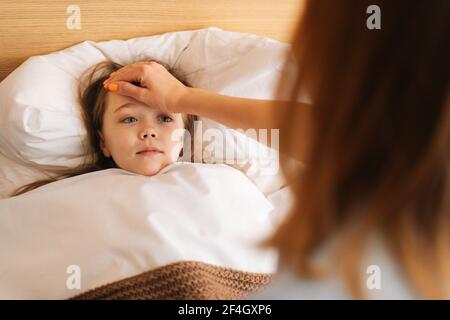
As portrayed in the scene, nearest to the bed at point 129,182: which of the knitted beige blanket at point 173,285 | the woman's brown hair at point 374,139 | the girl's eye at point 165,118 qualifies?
the knitted beige blanket at point 173,285

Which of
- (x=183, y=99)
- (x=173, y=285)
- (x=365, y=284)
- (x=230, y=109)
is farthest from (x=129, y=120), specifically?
(x=365, y=284)

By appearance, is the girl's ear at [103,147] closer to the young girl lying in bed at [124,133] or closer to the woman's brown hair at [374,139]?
the young girl lying in bed at [124,133]

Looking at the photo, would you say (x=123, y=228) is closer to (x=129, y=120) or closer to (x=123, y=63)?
(x=129, y=120)

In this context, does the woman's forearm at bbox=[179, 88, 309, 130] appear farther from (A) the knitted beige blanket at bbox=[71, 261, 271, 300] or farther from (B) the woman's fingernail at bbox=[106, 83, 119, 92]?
(A) the knitted beige blanket at bbox=[71, 261, 271, 300]

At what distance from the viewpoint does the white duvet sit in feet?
3.16

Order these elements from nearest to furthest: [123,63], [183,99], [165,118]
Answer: [183,99] < [165,118] < [123,63]

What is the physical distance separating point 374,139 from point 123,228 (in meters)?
0.64

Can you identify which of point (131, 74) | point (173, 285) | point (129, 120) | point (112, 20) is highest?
point (112, 20)

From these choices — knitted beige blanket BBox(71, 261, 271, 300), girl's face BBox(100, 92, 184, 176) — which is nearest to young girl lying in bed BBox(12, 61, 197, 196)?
girl's face BBox(100, 92, 184, 176)

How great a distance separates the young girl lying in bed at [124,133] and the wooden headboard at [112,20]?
0.60ft

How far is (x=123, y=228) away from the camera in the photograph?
1008mm

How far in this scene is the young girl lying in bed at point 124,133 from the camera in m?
1.21

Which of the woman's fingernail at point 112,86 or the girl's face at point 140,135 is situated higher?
the woman's fingernail at point 112,86
